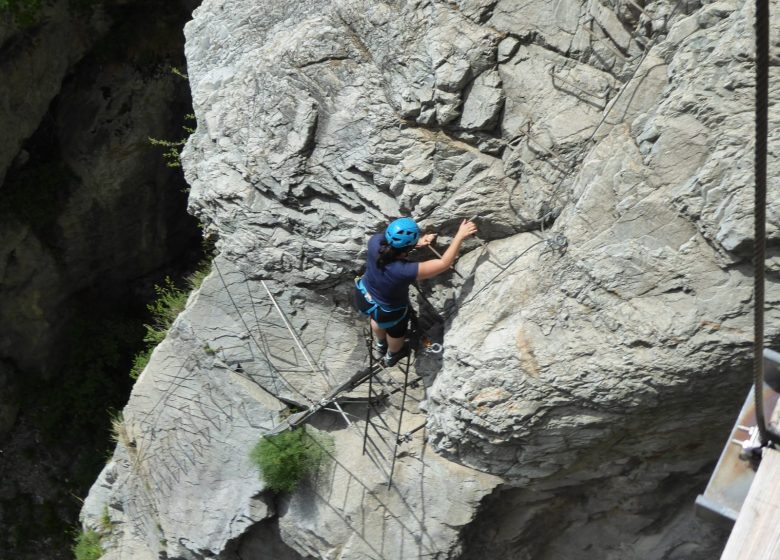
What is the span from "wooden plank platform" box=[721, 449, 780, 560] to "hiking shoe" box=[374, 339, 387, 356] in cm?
419

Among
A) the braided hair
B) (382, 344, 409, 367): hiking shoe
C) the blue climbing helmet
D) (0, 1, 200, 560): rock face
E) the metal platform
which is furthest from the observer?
(0, 1, 200, 560): rock face

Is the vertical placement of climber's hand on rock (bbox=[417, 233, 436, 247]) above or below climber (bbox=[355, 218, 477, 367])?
above

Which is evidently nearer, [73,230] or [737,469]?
[737,469]

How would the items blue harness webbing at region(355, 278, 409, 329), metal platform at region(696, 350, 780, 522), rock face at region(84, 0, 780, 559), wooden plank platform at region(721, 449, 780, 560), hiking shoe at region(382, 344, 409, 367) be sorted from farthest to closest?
hiking shoe at region(382, 344, 409, 367) < blue harness webbing at region(355, 278, 409, 329) < rock face at region(84, 0, 780, 559) < metal platform at region(696, 350, 780, 522) < wooden plank platform at region(721, 449, 780, 560)

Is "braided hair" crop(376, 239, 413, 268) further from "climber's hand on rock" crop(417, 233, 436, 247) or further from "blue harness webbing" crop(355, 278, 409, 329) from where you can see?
"blue harness webbing" crop(355, 278, 409, 329)

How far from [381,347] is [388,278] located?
121 cm

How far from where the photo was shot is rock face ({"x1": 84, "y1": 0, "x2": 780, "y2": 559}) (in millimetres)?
5492

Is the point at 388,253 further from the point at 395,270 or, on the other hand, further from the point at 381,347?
the point at 381,347

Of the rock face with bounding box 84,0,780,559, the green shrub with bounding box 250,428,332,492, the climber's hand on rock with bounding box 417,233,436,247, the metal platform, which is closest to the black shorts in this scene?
the rock face with bounding box 84,0,780,559

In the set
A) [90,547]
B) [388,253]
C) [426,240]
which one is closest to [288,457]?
[388,253]

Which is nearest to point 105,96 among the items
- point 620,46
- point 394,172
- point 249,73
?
point 249,73

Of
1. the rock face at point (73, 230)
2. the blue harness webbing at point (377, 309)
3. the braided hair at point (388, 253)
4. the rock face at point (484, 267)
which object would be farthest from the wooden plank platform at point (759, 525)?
the rock face at point (73, 230)

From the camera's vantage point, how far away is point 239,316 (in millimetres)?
8047

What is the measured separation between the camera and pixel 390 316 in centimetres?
687
